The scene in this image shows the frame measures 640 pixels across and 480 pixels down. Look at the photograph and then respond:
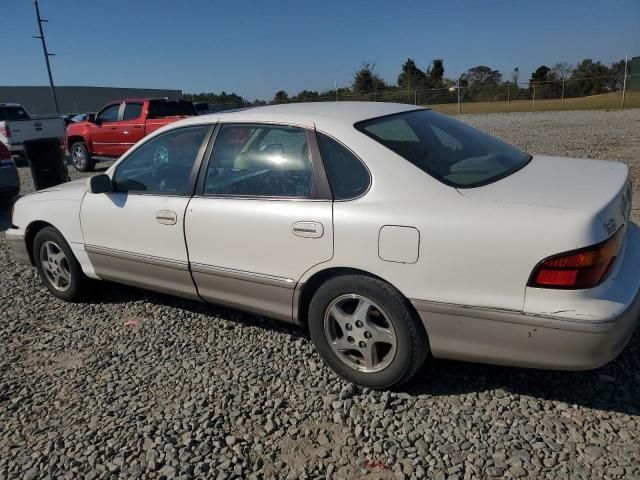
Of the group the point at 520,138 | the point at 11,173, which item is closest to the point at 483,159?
the point at 11,173

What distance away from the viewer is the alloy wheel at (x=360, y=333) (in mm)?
2691

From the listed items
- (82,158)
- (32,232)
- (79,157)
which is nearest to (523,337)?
(32,232)

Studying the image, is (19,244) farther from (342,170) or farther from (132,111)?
(132,111)

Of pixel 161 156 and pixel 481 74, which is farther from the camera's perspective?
pixel 481 74

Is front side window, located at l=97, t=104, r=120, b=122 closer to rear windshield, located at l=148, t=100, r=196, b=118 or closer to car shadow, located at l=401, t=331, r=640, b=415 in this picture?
rear windshield, located at l=148, t=100, r=196, b=118

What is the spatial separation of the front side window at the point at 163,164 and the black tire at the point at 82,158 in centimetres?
1015

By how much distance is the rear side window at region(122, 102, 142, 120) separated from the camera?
11695 millimetres

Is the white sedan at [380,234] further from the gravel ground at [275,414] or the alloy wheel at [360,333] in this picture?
the gravel ground at [275,414]

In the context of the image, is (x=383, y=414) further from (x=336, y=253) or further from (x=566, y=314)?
(x=566, y=314)

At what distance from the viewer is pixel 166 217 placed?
339 centimetres

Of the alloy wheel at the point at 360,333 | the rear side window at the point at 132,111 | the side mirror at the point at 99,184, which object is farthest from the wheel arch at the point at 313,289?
the rear side window at the point at 132,111

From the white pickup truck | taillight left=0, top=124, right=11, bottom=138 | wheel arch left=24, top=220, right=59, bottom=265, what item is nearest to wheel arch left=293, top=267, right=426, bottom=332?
wheel arch left=24, top=220, right=59, bottom=265

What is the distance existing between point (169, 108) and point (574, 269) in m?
11.5

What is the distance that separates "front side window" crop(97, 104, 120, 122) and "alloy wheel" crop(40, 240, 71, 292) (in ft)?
28.6
